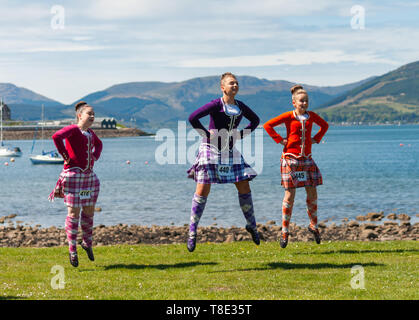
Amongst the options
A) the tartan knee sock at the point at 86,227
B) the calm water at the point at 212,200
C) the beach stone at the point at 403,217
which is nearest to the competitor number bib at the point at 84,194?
the tartan knee sock at the point at 86,227

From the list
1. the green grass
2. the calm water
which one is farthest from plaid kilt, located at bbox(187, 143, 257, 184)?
the calm water

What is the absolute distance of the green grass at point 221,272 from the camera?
29.0 feet

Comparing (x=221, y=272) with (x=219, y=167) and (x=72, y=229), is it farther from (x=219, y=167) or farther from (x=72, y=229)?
(x=72, y=229)

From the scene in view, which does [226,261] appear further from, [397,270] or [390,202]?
[390,202]

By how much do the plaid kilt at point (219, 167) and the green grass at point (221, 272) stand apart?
1642 mm

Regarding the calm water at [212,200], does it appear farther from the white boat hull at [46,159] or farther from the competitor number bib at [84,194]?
the white boat hull at [46,159]

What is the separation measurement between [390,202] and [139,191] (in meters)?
20.1

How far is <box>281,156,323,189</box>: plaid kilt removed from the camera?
11.8 meters

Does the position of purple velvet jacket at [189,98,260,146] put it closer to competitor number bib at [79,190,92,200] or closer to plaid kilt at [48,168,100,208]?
plaid kilt at [48,168,100,208]

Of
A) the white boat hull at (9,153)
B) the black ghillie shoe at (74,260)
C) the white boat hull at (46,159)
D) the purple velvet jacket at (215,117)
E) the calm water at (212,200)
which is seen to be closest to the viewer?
the purple velvet jacket at (215,117)

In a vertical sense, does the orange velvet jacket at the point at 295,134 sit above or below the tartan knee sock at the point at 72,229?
above

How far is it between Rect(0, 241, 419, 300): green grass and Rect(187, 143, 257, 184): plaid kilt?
5.39 ft

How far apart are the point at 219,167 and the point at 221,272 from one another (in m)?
1.86
